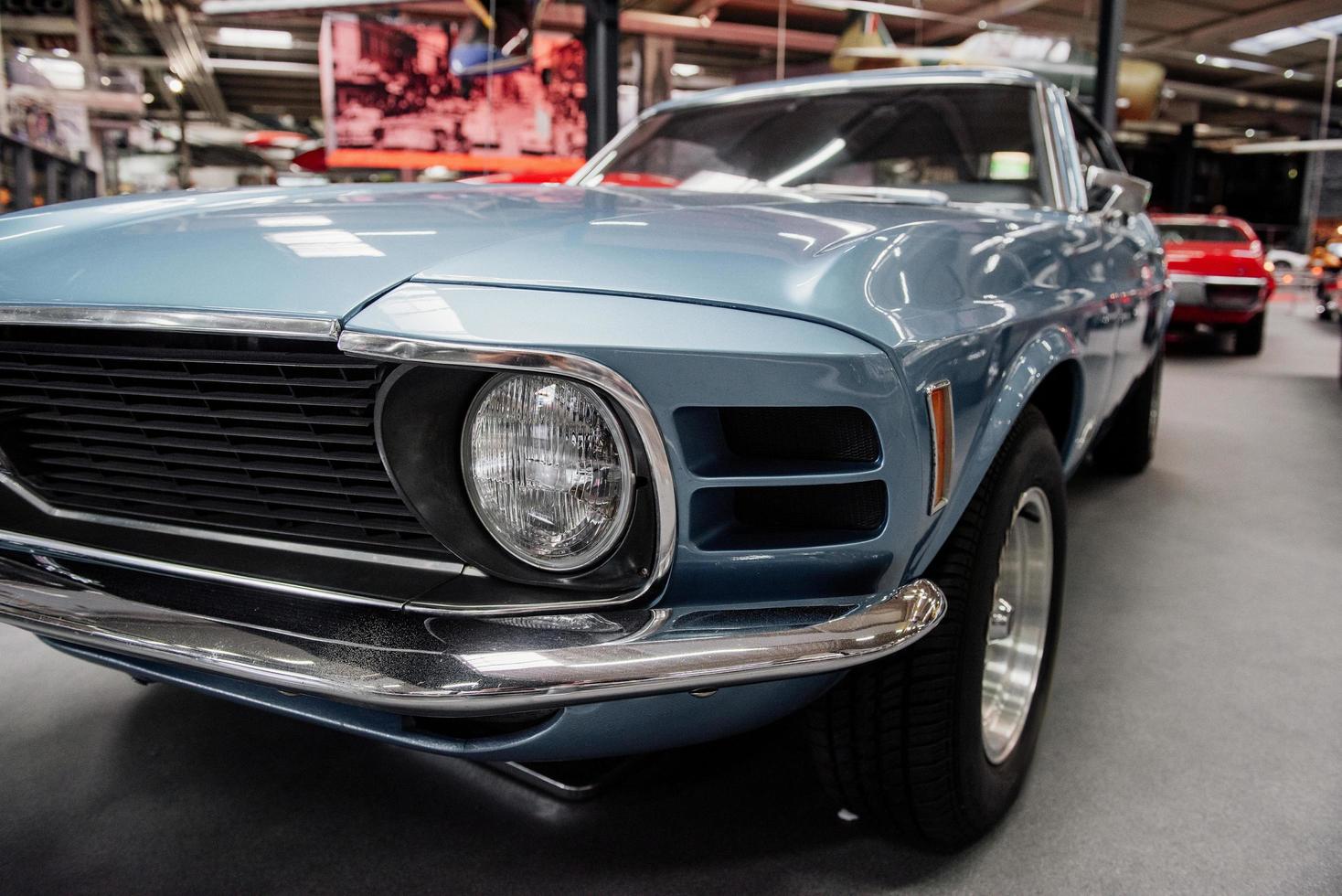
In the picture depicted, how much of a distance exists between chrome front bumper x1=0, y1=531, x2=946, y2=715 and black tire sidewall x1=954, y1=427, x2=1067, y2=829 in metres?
0.17

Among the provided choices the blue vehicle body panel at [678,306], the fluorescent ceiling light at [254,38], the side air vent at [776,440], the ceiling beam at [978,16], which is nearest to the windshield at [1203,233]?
the ceiling beam at [978,16]

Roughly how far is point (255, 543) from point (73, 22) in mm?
5815

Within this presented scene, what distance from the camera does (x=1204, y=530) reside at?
9.25ft

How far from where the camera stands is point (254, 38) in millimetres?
8812

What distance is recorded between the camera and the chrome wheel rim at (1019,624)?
1.45 metres

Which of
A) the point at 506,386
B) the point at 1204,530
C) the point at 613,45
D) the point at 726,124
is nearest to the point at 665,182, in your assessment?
the point at 726,124

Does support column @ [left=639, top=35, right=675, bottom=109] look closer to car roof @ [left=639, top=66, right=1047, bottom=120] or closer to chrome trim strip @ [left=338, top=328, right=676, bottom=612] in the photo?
car roof @ [left=639, top=66, right=1047, bottom=120]

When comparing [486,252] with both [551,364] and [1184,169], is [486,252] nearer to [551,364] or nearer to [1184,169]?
[551,364]

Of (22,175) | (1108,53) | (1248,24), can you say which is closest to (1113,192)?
(22,175)

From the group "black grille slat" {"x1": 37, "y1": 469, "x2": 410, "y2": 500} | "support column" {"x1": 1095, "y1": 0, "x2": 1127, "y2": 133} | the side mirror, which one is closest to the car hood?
"black grille slat" {"x1": 37, "y1": 469, "x2": 410, "y2": 500}

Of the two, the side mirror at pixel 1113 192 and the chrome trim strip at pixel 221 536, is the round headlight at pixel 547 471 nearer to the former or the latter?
the chrome trim strip at pixel 221 536

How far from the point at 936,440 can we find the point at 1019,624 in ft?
2.45

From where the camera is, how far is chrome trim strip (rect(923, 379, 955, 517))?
96 cm

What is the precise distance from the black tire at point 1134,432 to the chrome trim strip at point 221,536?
8.88ft
